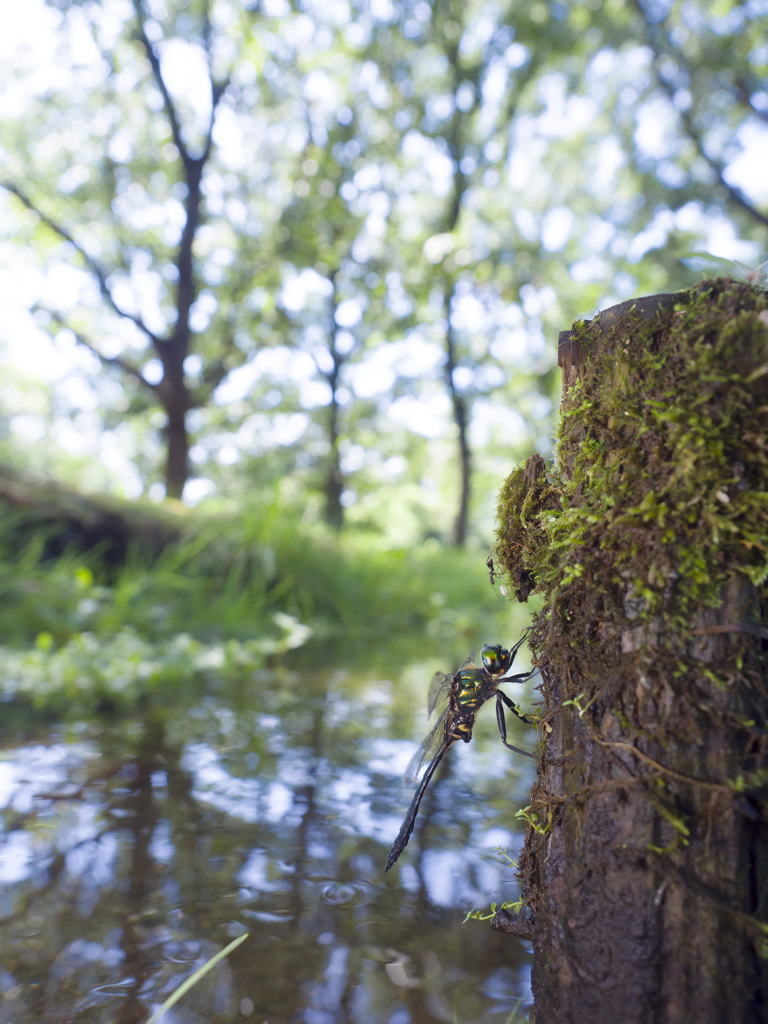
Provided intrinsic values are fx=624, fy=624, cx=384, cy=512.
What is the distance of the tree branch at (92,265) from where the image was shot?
10.6 metres

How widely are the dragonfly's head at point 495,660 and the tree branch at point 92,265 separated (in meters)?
10.9

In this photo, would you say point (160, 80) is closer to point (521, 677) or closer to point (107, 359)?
point (107, 359)

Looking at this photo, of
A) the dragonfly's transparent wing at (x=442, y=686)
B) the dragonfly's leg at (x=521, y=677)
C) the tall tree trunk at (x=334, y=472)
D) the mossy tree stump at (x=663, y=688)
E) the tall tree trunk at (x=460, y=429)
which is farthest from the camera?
the tall tree trunk at (x=334, y=472)

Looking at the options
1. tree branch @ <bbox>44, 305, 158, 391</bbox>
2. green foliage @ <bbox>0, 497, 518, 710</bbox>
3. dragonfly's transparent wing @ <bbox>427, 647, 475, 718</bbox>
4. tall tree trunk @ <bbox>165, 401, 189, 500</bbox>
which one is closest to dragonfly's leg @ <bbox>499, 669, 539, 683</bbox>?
dragonfly's transparent wing @ <bbox>427, 647, 475, 718</bbox>

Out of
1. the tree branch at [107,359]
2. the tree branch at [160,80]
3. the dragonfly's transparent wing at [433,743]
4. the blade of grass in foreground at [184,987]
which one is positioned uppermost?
the tree branch at [160,80]

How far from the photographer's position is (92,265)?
1079 centimetres

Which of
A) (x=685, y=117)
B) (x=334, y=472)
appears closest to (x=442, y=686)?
(x=685, y=117)

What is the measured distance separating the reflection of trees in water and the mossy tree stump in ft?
1.54

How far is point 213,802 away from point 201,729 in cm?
91

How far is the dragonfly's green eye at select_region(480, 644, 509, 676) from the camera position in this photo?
128cm


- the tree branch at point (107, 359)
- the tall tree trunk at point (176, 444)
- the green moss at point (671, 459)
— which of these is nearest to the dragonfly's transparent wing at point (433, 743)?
the green moss at point (671, 459)

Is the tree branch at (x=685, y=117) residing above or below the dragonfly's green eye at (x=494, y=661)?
above

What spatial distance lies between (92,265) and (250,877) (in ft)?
37.7

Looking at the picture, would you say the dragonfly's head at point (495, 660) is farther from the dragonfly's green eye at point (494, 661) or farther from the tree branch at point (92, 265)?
the tree branch at point (92, 265)
